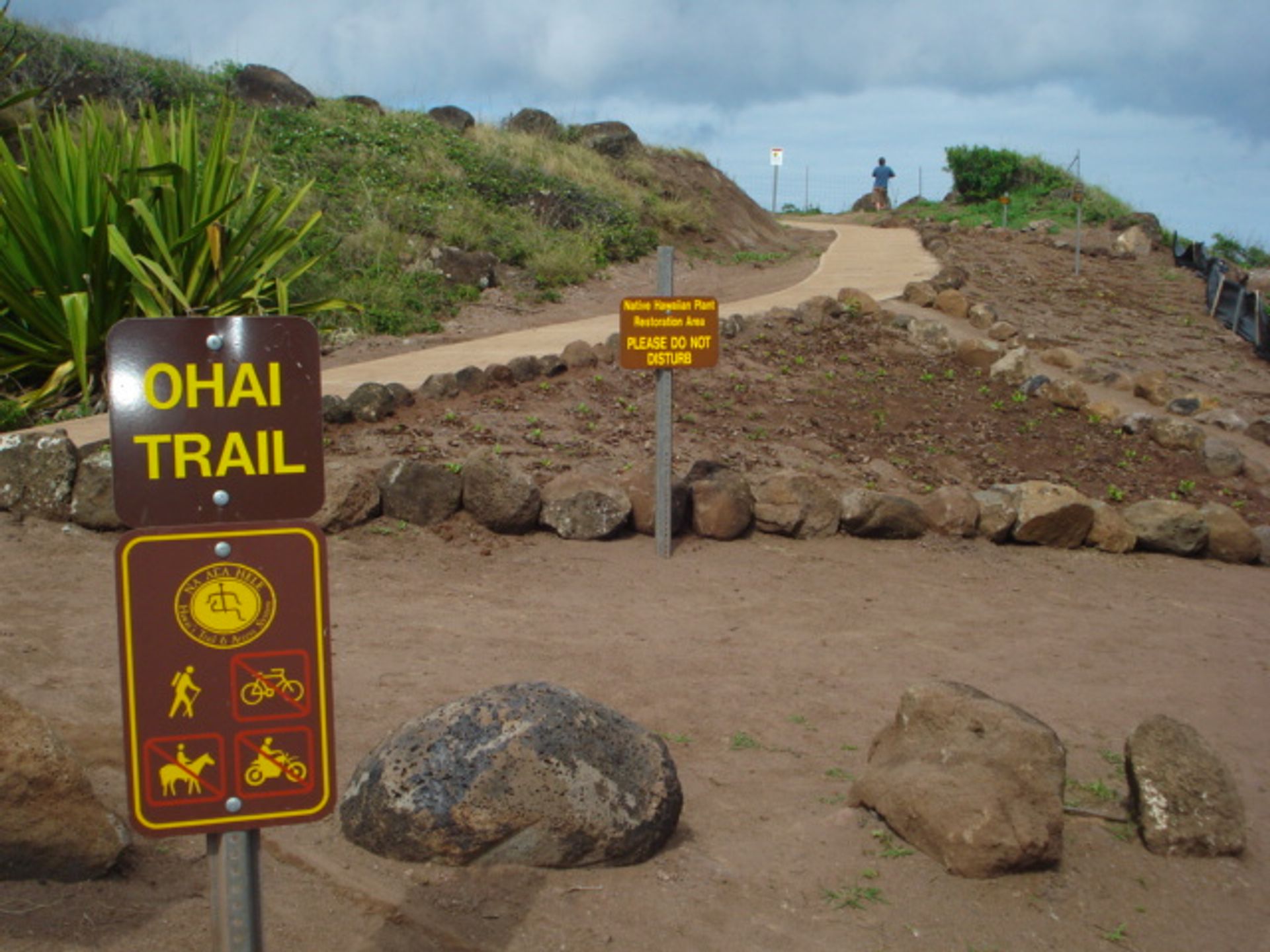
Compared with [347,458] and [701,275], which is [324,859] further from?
[701,275]

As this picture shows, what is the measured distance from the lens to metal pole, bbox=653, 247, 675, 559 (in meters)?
7.63

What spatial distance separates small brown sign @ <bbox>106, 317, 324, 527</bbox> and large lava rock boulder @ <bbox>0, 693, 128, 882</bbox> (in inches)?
56.1

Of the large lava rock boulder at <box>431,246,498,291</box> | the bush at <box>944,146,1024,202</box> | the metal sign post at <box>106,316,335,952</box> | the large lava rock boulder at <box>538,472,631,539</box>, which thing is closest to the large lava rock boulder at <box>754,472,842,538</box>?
the large lava rock boulder at <box>538,472,631,539</box>

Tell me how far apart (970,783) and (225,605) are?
2.65m

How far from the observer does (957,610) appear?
729 cm

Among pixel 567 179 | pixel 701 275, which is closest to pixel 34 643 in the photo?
pixel 701 275

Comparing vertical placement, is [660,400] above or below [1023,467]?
above

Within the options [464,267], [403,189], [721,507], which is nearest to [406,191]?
[403,189]

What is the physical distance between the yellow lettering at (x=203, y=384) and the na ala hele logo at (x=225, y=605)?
286 millimetres

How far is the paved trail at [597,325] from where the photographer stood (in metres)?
11.2

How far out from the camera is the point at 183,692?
92.7 inches

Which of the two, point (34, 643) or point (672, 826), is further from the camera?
point (34, 643)

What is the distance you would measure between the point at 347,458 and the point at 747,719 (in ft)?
12.0

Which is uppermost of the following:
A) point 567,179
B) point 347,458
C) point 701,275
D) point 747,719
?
point 567,179
